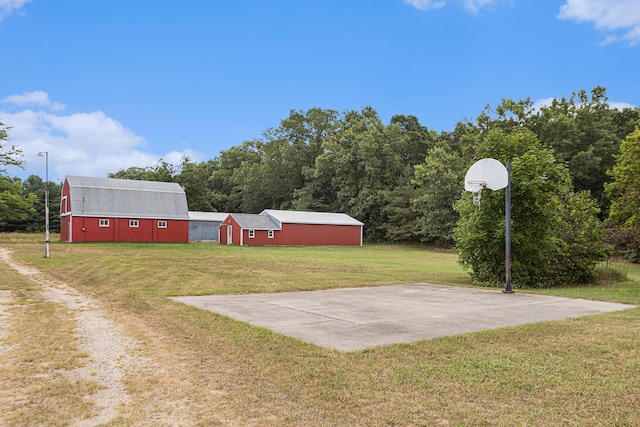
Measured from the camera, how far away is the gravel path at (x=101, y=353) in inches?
175

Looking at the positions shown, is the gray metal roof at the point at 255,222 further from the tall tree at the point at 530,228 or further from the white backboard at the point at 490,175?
the white backboard at the point at 490,175

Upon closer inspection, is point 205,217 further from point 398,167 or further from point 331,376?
point 331,376

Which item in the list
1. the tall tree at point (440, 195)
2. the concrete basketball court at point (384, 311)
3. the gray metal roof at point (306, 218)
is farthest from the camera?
the gray metal roof at point (306, 218)

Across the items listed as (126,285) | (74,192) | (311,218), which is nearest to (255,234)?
(311,218)

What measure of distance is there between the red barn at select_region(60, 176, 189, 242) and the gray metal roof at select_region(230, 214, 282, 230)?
4.68 m

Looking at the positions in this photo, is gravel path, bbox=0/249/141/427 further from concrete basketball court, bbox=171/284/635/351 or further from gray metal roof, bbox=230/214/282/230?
gray metal roof, bbox=230/214/282/230

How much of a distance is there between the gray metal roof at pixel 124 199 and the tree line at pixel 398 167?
17646 mm

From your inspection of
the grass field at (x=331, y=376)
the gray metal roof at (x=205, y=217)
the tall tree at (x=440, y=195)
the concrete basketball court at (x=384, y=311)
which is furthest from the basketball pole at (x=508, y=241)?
the gray metal roof at (x=205, y=217)

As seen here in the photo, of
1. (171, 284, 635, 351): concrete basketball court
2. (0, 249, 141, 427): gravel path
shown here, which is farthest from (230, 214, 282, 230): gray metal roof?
(0, 249, 141, 427): gravel path

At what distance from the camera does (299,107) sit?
67.4m

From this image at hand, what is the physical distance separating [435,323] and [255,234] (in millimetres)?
37263

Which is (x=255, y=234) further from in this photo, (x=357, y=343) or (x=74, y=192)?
(x=357, y=343)

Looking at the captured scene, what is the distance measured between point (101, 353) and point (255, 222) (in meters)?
39.3

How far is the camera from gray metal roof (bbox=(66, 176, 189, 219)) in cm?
3969
